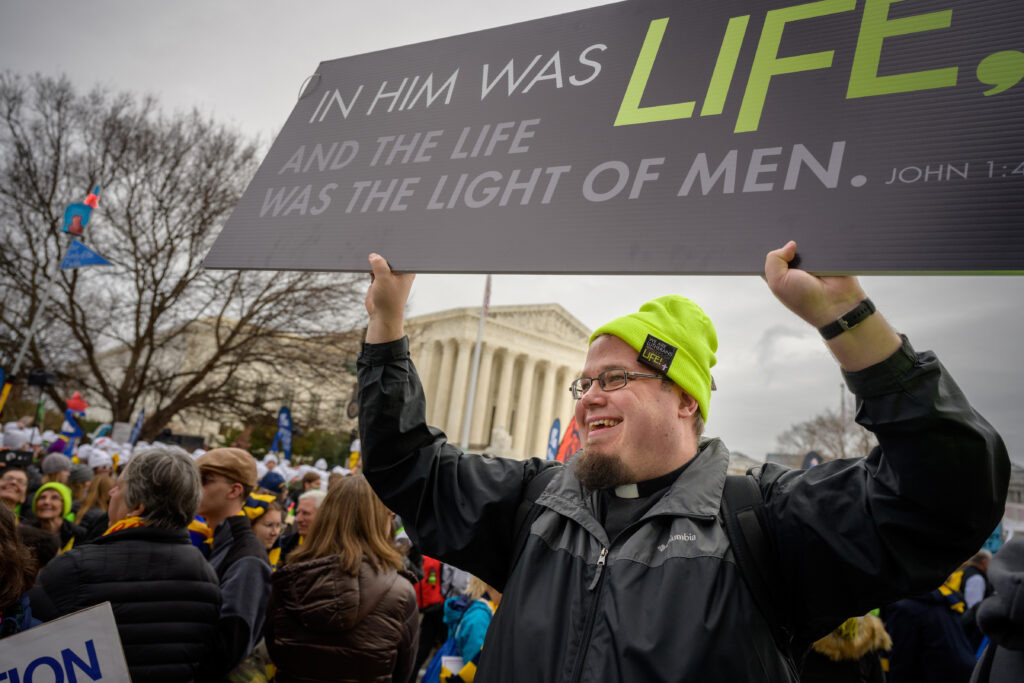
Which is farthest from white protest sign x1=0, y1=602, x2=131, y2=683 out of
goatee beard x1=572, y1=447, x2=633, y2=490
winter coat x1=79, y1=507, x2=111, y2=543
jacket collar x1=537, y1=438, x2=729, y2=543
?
winter coat x1=79, y1=507, x2=111, y2=543

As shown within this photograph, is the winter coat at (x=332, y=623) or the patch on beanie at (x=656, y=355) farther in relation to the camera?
the winter coat at (x=332, y=623)

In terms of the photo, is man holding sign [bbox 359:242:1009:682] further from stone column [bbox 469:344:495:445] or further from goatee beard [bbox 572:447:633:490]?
stone column [bbox 469:344:495:445]

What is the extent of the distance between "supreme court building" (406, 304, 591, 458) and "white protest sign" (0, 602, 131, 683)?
4939 cm

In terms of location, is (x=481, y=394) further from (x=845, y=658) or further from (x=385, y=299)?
(x=385, y=299)

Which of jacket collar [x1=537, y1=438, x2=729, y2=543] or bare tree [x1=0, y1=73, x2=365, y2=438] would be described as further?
bare tree [x1=0, y1=73, x2=365, y2=438]

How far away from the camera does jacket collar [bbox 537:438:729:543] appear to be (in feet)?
5.67

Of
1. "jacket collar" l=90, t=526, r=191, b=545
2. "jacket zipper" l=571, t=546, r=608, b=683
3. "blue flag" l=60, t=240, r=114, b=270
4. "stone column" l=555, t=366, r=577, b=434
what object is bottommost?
"jacket collar" l=90, t=526, r=191, b=545

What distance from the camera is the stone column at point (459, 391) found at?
5319 cm

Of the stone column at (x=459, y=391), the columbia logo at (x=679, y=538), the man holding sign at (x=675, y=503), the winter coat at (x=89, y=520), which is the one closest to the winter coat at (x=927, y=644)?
the man holding sign at (x=675, y=503)

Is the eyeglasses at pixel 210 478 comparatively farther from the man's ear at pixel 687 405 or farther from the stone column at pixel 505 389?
the stone column at pixel 505 389

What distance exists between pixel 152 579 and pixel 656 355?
2234mm

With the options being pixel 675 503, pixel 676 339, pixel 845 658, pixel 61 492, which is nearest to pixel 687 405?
pixel 676 339

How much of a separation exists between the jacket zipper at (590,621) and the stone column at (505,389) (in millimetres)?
53510

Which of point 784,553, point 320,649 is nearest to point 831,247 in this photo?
point 784,553
